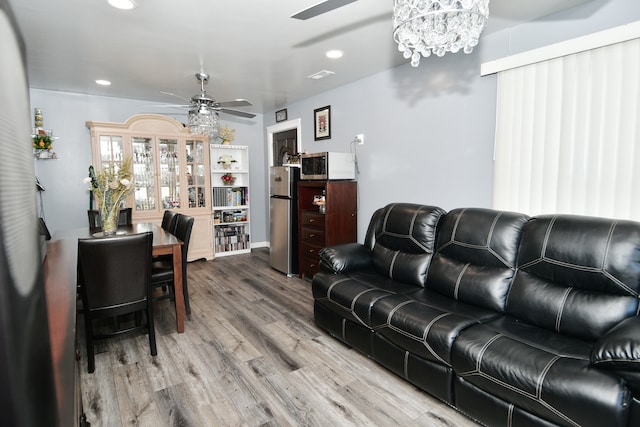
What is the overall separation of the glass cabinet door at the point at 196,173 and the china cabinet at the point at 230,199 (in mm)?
208

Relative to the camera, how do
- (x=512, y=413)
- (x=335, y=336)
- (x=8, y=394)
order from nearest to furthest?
(x=8, y=394) → (x=512, y=413) → (x=335, y=336)

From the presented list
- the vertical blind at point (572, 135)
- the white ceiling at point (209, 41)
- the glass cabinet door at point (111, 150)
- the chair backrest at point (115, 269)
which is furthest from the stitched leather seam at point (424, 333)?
the glass cabinet door at point (111, 150)

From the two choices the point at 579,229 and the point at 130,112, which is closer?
the point at 579,229

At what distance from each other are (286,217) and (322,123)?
1.37 m

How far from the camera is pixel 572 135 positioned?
2371 millimetres

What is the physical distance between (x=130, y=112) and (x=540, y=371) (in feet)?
17.9

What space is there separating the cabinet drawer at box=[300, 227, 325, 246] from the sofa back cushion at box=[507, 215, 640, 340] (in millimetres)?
2249

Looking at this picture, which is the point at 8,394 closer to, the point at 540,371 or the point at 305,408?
the point at 540,371

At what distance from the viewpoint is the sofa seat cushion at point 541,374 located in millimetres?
1405

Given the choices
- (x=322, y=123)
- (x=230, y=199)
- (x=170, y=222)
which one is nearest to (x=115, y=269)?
(x=170, y=222)

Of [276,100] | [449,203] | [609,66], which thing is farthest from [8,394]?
[276,100]

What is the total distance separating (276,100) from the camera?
505 centimetres

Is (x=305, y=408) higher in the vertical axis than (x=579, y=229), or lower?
lower

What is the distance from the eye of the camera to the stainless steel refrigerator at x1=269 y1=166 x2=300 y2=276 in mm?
4500
